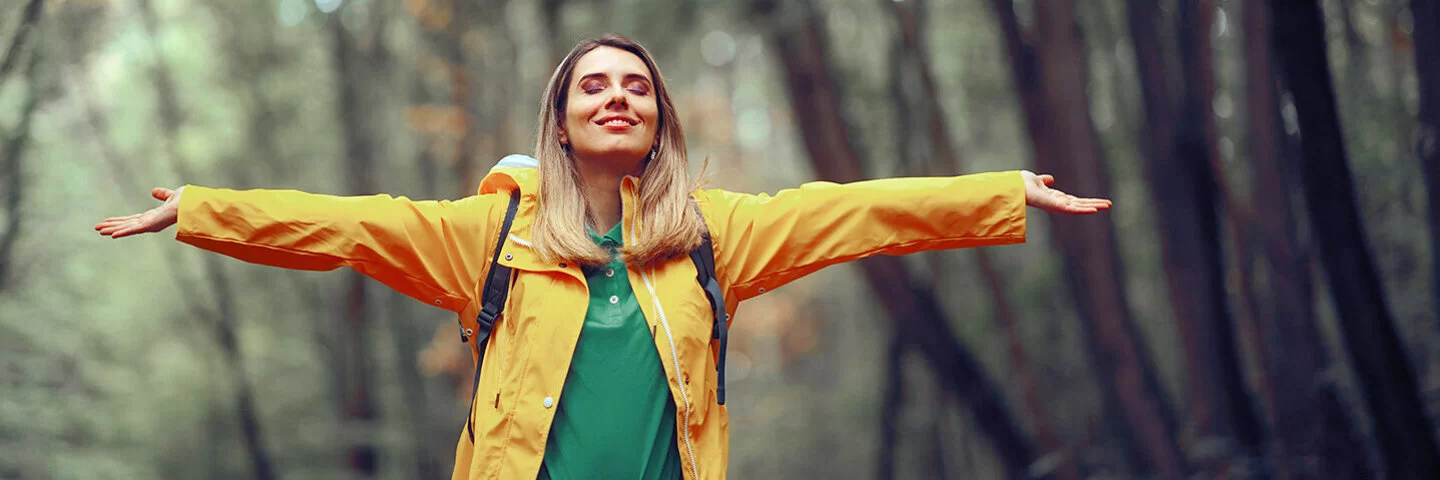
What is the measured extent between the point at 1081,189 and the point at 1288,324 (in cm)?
156

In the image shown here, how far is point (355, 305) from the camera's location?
555 inches

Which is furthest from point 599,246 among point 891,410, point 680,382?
point 891,410

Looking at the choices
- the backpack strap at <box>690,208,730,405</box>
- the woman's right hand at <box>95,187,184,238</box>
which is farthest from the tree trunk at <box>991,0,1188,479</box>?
the woman's right hand at <box>95,187,184,238</box>

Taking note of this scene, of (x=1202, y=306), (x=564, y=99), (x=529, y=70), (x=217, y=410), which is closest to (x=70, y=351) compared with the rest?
(x=217, y=410)

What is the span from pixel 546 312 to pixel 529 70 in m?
12.8

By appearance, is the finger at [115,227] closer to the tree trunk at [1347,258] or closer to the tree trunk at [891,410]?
the tree trunk at [1347,258]

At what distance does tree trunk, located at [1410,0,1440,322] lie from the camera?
568 cm

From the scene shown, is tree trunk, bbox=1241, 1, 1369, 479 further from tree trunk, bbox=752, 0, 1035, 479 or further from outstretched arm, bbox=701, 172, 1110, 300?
outstretched arm, bbox=701, 172, 1110, 300

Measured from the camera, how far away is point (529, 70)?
1531cm

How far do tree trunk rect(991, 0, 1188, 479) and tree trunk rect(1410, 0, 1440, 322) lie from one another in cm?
274

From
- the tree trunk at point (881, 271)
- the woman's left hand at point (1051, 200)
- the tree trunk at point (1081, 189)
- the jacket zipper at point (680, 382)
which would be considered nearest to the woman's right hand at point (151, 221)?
the jacket zipper at point (680, 382)

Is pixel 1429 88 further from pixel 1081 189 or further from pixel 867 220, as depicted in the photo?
pixel 867 220

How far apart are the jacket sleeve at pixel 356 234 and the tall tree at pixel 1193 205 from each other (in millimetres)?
5940

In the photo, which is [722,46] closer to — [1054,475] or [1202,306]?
[1054,475]
